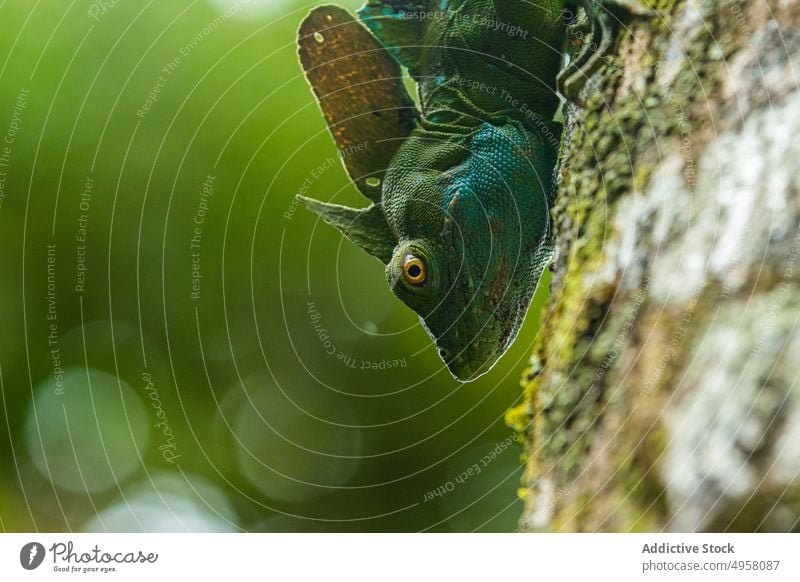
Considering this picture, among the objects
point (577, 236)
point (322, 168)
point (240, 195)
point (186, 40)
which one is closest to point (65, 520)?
point (240, 195)

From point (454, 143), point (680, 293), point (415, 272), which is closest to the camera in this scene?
point (680, 293)

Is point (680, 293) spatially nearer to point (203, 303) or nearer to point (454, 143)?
point (454, 143)

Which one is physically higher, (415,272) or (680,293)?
(415,272)

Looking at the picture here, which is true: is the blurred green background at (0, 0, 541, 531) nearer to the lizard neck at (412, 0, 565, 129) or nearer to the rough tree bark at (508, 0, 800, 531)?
the lizard neck at (412, 0, 565, 129)

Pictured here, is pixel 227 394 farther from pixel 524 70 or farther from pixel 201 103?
pixel 524 70

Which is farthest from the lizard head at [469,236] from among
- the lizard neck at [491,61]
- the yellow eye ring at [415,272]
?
the lizard neck at [491,61]

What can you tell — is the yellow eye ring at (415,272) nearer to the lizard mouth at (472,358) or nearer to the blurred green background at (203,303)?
the lizard mouth at (472,358)

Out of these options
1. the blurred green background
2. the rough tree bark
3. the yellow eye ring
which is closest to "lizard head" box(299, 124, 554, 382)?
the yellow eye ring

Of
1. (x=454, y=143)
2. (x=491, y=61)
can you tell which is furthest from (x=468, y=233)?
(x=491, y=61)
